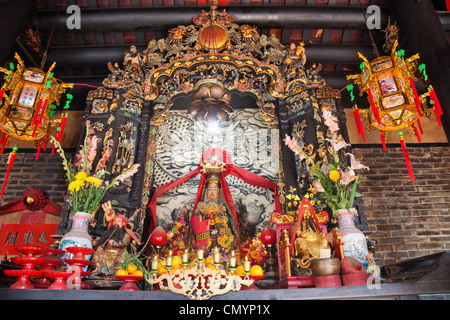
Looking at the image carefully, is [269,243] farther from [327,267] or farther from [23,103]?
[23,103]

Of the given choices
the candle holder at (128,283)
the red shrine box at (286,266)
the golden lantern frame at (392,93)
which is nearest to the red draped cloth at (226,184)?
the red shrine box at (286,266)

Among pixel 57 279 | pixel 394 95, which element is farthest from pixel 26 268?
pixel 394 95

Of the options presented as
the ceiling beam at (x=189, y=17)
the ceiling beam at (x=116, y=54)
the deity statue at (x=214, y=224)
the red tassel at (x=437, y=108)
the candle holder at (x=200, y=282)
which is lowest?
the candle holder at (x=200, y=282)

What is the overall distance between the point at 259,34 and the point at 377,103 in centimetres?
224

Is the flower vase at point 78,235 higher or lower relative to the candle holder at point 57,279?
higher

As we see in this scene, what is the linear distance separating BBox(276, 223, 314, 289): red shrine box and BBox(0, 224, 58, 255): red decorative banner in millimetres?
3413

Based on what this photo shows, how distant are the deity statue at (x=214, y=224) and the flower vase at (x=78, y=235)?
1335 mm

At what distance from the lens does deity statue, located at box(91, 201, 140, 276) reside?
3.29 metres

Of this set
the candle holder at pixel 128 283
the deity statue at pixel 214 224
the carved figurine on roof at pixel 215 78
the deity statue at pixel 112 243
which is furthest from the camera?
the carved figurine on roof at pixel 215 78

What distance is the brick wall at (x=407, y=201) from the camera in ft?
15.2

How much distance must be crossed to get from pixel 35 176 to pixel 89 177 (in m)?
2.41

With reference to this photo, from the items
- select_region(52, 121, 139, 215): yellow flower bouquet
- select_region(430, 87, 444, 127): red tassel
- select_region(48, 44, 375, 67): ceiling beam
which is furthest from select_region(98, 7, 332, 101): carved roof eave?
select_region(430, 87, 444, 127): red tassel

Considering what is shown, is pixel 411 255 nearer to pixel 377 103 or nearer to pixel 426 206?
pixel 426 206

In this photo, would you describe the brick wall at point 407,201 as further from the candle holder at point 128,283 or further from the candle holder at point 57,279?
the candle holder at point 57,279
